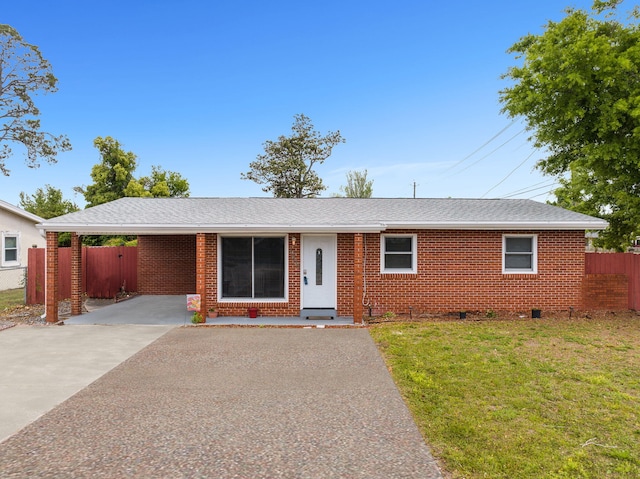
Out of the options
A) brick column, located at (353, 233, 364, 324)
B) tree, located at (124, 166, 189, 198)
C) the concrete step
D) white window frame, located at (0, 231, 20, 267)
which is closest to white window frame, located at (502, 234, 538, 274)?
brick column, located at (353, 233, 364, 324)

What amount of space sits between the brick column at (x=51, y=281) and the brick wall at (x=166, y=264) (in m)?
4.79

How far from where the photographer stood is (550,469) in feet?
11.7

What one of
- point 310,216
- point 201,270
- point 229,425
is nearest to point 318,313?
point 310,216

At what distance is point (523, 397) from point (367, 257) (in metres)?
6.52

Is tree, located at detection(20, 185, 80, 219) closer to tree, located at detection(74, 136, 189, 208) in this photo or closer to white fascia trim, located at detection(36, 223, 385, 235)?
tree, located at detection(74, 136, 189, 208)

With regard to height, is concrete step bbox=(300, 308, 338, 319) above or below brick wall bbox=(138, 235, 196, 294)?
below

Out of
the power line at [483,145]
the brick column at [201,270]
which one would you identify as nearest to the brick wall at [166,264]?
the brick column at [201,270]

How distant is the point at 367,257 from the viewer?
11.5 meters

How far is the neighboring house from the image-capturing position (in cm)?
1755

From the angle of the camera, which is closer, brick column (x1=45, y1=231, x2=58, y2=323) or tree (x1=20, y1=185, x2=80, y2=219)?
brick column (x1=45, y1=231, x2=58, y2=323)

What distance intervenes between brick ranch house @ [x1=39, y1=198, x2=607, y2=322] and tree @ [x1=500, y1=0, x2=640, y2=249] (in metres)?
2.48

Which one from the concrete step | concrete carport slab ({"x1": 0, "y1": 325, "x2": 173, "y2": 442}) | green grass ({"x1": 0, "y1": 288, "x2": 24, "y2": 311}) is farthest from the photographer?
green grass ({"x1": 0, "y1": 288, "x2": 24, "y2": 311})

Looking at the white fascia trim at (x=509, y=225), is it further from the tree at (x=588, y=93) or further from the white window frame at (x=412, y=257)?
the tree at (x=588, y=93)

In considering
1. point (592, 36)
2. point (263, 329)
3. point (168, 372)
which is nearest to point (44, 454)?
point (168, 372)
